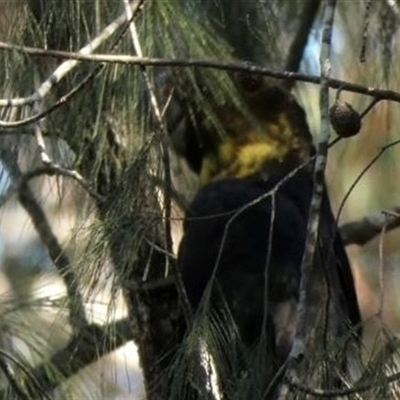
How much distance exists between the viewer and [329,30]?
4.28 feet

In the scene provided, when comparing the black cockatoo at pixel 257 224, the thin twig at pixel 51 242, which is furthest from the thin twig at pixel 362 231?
the thin twig at pixel 51 242

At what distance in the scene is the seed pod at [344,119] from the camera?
1258 mm

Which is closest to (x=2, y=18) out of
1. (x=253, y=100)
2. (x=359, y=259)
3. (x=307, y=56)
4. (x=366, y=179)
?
(x=253, y=100)

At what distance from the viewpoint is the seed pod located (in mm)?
1258

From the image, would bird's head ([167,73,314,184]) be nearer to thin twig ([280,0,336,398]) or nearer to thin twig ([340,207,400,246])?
thin twig ([340,207,400,246])

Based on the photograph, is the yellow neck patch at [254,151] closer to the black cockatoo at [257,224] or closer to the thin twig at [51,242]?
the black cockatoo at [257,224]

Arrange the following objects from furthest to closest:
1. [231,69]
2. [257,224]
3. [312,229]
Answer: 1. [257,224]
2. [231,69]
3. [312,229]

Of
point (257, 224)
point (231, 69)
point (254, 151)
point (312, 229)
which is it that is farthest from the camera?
point (254, 151)

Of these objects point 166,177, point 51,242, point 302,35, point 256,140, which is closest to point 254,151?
point 256,140

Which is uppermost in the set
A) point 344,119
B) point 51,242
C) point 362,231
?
point 344,119

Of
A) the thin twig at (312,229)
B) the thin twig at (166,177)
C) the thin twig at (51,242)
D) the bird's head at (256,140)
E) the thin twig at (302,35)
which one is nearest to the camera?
the thin twig at (312,229)

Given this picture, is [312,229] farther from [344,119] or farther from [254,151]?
[254,151]

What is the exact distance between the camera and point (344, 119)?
126cm

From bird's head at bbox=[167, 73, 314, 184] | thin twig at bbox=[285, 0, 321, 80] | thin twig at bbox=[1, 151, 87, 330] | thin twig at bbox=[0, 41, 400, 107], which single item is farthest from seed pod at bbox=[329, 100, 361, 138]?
thin twig at bbox=[285, 0, 321, 80]
